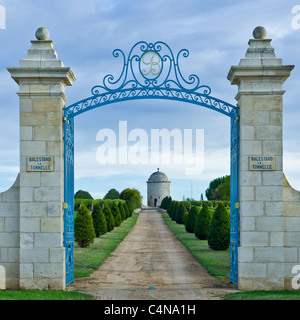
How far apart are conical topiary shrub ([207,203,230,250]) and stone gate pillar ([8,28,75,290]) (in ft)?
27.2

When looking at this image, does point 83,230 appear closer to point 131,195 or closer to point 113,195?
point 131,195

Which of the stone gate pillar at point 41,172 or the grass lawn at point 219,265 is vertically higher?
the stone gate pillar at point 41,172

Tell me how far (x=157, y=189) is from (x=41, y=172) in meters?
58.8

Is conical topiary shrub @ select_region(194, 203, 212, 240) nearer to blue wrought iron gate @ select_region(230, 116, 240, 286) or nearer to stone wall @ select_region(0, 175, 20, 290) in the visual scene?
blue wrought iron gate @ select_region(230, 116, 240, 286)

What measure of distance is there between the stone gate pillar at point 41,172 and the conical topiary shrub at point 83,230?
858 centimetres

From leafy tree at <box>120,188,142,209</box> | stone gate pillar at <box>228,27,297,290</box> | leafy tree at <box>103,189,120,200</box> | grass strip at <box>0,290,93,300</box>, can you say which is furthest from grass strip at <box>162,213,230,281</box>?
leafy tree at <box>103,189,120,200</box>

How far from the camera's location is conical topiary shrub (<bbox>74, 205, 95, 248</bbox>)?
17.5 meters

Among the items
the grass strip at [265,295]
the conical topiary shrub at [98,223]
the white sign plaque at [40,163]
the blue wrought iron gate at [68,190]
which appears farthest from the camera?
the conical topiary shrub at [98,223]

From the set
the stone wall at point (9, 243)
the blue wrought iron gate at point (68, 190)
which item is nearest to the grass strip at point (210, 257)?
the blue wrought iron gate at point (68, 190)

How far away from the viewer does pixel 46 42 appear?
9.27 m

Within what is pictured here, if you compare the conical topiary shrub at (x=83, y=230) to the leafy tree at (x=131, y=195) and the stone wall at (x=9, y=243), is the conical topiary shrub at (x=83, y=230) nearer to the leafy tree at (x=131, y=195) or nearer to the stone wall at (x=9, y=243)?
the stone wall at (x=9, y=243)

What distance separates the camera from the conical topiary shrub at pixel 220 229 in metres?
16.0
